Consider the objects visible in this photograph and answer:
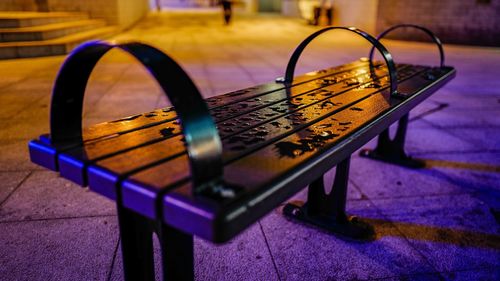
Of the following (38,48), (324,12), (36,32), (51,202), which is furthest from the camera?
(324,12)

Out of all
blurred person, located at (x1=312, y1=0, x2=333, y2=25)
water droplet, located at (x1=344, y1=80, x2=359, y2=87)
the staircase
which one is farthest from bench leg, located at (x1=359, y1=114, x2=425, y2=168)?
blurred person, located at (x1=312, y1=0, x2=333, y2=25)

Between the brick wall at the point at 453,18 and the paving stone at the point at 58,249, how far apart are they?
12.0 meters

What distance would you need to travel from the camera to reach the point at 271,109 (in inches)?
74.7

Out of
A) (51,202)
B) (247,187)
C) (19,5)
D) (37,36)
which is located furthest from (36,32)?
(247,187)

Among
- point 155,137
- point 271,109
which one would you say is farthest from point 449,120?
point 155,137

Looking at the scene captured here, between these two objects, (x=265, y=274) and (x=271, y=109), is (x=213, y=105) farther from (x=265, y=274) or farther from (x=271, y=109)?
(x=265, y=274)

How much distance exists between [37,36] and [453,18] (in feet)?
36.0

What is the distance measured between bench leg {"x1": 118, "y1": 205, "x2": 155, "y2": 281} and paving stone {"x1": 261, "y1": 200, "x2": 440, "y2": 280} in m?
0.72

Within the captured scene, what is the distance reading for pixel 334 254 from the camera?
2039 mm

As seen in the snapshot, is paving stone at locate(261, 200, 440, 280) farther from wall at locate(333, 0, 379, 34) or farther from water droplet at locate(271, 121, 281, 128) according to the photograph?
wall at locate(333, 0, 379, 34)

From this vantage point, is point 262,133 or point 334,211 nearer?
point 262,133

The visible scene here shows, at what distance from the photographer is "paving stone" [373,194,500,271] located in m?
2.02

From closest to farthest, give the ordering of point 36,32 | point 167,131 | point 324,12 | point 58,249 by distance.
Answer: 1. point 167,131
2. point 58,249
3. point 36,32
4. point 324,12

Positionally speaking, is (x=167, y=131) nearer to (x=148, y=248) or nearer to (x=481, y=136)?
(x=148, y=248)
